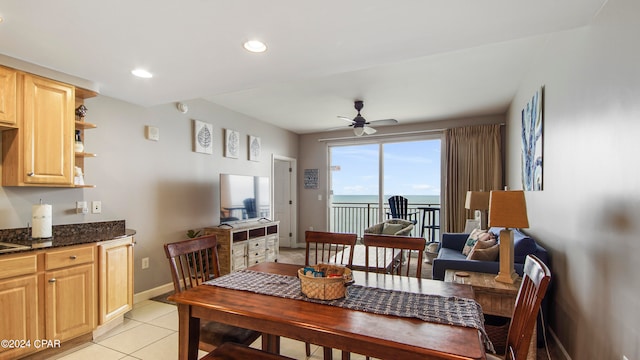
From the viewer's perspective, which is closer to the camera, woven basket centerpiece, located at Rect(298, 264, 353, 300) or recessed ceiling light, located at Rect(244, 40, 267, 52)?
woven basket centerpiece, located at Rect(298, 264, 353, 300)

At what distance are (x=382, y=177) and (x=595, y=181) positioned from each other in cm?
450

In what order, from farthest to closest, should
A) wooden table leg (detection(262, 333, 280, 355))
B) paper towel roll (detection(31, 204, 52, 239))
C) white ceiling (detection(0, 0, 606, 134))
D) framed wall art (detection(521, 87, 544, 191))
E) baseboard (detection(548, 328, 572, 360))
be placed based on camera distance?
1. framed wall art (detection(521, 87, 544, 191))
2. paper towel roll (detection(31, 204, 52, 239))
3. baseboard (detection(548, 328, 572, 360))
4. wooden table leg (detection(262, 333, 280, 355))
5. white ceiling (detection(0, 0, 606, 134))

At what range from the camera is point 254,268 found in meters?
2.05

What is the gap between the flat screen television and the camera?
4.33 m

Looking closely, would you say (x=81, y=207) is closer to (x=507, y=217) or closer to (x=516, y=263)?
(x=507, y=217)

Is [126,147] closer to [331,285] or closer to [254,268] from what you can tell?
[254,268]

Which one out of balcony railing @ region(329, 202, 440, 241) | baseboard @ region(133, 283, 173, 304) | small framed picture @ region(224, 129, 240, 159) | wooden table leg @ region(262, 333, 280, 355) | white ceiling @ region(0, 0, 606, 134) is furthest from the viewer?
balcony railing @ region(329, 202, 440, 241)

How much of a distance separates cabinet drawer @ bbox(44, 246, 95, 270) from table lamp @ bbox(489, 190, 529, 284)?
314 cm

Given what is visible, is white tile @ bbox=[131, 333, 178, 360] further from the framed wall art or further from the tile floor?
the framed wall art

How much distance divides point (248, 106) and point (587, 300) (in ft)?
14.4

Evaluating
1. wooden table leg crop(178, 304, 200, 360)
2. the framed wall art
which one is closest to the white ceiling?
the framed wall art

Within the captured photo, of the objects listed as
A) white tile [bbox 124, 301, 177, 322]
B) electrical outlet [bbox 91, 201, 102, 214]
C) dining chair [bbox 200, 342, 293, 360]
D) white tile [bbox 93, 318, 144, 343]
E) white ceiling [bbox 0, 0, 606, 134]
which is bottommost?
white tile [bbox 124, 301, 177, 322]

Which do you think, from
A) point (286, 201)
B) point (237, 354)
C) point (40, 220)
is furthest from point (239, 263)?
point (237, 354)

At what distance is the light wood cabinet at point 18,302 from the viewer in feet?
6.74
